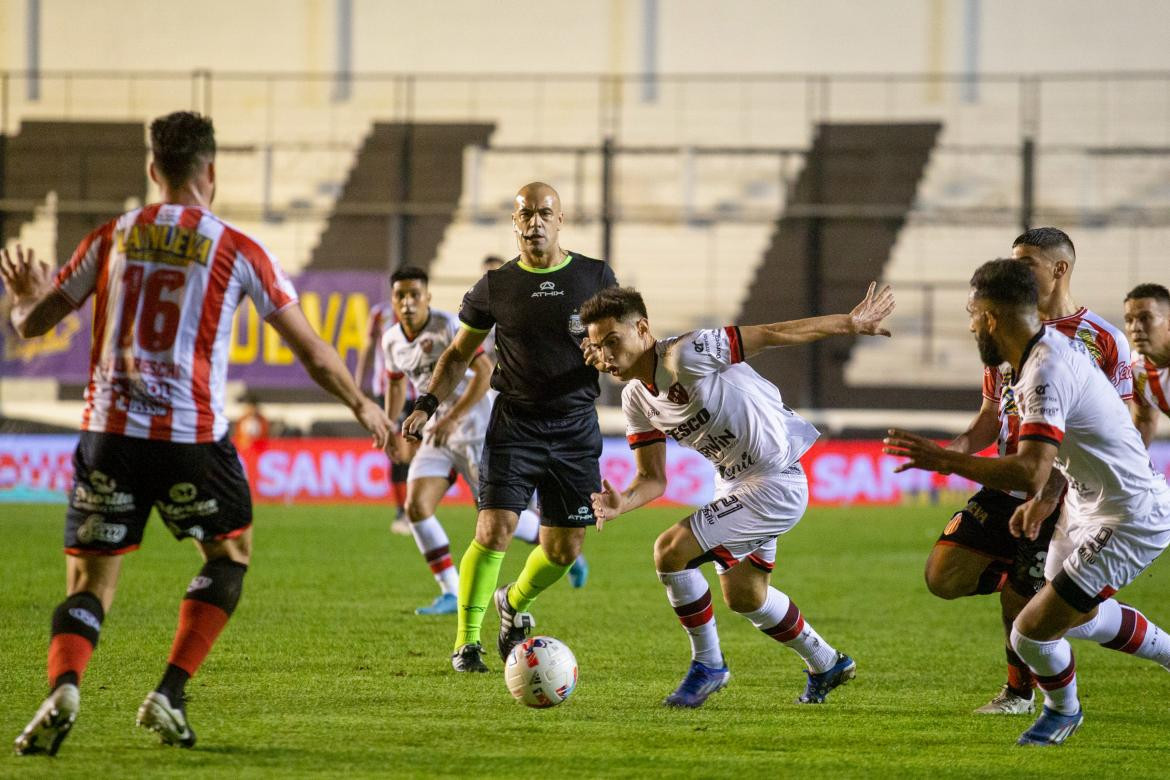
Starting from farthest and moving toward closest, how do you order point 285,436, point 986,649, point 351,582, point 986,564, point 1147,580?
point 285,436
point 1147,580
point 351,582
point 986,649
point 986,564

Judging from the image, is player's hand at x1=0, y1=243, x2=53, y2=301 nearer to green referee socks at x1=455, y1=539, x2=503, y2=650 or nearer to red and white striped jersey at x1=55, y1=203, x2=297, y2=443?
red and white striped jersey at x1=55, y1=203, x2=297, y2=443

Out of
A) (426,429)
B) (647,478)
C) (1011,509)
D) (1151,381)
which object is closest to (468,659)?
(647,478)

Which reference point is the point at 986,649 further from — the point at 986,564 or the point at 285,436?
the point at 285,436

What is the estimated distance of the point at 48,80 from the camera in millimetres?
25156

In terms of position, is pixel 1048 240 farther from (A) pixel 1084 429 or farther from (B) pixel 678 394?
(B) pixel 678 394

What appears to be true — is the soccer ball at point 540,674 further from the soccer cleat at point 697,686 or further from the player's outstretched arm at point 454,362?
the player's outstretched arm at point 454,362

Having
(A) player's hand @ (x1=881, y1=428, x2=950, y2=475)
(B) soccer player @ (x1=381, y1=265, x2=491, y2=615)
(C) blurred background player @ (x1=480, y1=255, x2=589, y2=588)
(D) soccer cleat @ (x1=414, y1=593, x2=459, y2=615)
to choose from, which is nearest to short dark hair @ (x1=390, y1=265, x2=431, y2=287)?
(B) soccer player @ (x1=381, y1=265, x2=491, y2=615)

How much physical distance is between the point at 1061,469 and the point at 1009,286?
79 cm

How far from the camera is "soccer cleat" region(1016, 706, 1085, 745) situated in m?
5.61

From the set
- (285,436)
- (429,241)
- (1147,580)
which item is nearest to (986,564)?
(1147,580)

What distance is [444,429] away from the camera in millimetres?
7688

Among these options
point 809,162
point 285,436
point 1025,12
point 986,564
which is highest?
point 1025,12

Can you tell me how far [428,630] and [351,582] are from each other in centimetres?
268

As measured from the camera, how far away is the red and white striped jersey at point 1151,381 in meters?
7.74
